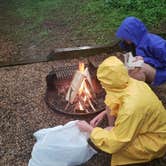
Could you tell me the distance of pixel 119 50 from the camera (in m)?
6.12

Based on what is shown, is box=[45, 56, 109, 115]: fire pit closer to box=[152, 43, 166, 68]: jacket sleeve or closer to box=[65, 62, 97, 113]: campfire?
box=[65, 62, 97, 113]: campfire

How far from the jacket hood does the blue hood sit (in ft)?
4.34

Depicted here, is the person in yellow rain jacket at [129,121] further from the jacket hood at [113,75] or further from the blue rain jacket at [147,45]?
the blue rain jacket at [147,45]

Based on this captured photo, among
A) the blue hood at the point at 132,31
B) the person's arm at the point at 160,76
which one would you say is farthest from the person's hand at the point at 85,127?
the blue hood at the point at 132,31

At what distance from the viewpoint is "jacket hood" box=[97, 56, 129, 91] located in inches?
133

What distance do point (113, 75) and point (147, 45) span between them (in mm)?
1491

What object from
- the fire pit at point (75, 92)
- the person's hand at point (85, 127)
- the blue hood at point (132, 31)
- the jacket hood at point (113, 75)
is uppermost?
the jacket hood at point (113, 75)

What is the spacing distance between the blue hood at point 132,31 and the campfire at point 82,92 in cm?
65

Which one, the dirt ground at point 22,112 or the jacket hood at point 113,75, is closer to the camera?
the jacket hood at point 113,75

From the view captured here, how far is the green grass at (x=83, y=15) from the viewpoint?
717 centimetres

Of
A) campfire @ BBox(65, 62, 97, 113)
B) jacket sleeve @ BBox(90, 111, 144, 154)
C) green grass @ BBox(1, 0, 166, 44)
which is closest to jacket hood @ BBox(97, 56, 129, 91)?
jacket sleeve @ BBox(90, 111, 144, 154)

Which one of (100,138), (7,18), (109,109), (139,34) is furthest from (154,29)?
(100,138)

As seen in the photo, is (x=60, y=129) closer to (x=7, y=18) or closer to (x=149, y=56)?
(x=149, y=56)

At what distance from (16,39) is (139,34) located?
116 inches
